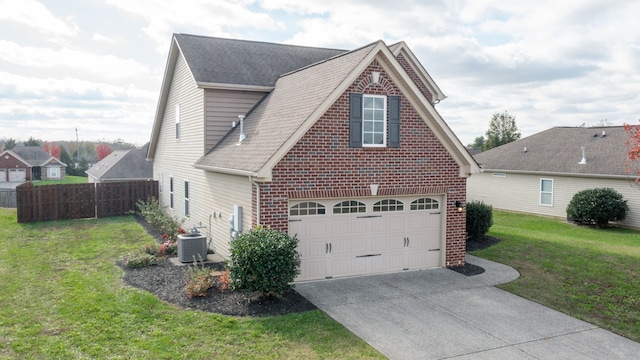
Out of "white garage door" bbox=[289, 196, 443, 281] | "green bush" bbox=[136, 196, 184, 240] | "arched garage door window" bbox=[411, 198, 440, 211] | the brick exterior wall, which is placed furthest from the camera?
"green bush" bbox=[136, 196, 184, 240]

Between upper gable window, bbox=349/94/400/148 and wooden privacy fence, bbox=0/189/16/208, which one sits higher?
upper gable window, bbox=349/94/400/148

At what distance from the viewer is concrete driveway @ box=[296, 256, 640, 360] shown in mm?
8109

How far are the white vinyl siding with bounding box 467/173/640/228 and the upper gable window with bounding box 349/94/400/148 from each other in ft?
52.5

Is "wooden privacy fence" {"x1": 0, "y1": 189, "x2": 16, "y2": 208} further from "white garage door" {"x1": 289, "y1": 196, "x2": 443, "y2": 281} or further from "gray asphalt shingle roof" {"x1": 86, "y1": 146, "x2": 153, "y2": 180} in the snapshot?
"white garage door" {"x1": 289, "y1": 196, "x2": 443, "y2": 281}

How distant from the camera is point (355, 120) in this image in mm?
11969

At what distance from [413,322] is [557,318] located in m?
3.12

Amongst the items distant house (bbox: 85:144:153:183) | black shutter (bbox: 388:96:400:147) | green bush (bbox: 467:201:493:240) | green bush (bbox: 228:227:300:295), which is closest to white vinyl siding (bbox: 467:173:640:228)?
green bush (bbox: 467:201:493:240)

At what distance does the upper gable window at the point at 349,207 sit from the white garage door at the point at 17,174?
A: 79.5 metres

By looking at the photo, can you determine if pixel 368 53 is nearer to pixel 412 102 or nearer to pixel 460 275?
pixel 412 102

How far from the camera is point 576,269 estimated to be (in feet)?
44.7

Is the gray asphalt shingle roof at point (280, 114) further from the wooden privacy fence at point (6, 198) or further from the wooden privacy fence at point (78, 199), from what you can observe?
the wooden privacy fence at point (6, 198)

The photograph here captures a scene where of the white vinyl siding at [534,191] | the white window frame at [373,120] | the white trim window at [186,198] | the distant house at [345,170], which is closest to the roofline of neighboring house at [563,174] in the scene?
the white vinyl siding at [534,191]

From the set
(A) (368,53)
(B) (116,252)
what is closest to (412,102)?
(A) (368,53)

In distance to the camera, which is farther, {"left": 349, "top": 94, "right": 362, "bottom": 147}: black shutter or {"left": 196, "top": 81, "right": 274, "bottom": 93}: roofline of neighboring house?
{"left": 196, "top": 81, "right": 274, "bottom": 93}: roofline of neighboring house
